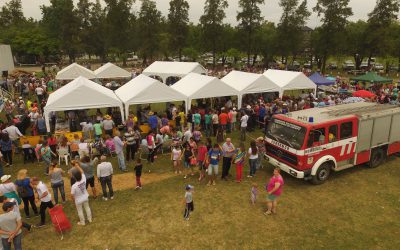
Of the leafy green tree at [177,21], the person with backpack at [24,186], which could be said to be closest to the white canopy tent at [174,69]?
the person with backpack at [24,186]

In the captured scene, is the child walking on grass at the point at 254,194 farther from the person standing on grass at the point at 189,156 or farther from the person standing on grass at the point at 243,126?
the person standing on grass at the point at 243,126

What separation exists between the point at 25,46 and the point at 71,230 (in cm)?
5685

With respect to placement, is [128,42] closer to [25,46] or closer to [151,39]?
[151,39]

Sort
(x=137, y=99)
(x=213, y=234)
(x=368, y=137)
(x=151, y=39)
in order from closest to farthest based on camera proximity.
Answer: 1. (x=213, y=234)
2. (x=368, y=137)
3. (x=137, y=99)
4. (x=151, y=39)

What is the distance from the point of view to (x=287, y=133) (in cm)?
951

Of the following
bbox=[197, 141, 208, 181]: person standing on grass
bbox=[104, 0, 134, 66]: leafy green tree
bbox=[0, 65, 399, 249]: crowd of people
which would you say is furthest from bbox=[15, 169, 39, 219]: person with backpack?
bbox=[104, 0, 134, 66]: leafy green tree

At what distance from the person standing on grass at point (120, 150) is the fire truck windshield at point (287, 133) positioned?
210 inches

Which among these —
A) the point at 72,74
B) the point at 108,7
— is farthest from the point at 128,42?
the point at 72,74

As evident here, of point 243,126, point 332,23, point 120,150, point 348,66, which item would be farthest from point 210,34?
point 120,150

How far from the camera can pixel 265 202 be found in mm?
8766

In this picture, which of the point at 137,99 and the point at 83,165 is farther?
the point at 137,99

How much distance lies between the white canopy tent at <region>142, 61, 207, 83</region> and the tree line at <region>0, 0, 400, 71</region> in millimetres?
21889

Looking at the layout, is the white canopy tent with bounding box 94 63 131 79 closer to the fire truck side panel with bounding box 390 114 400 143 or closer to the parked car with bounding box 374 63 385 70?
the fire truck side panel with bounding box 390 114 400 143

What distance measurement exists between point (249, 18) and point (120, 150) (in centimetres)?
4187
